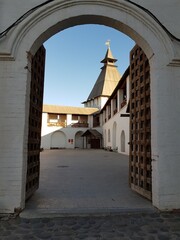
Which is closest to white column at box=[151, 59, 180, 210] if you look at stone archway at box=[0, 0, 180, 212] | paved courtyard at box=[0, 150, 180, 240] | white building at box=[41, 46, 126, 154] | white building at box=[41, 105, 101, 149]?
stone archway at box=[0, 0, 180, 212]

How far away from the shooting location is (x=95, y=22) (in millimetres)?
4332

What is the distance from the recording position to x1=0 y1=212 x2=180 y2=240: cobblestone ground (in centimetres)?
280

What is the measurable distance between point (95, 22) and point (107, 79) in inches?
1636

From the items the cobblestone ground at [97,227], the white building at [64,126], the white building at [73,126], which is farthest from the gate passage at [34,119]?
the white building at [64,126]

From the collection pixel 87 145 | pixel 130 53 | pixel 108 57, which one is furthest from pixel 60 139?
pixel 130 53

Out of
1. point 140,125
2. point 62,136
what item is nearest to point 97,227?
point 140,125

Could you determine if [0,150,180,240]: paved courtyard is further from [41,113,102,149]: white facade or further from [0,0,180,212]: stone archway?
[41,113,102,149]: white facade

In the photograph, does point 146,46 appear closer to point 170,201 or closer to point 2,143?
point 170,201

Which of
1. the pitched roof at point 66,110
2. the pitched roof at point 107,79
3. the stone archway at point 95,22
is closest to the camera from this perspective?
the stone archway at point 95,22

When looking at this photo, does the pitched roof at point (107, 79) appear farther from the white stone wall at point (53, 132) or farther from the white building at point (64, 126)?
the white stone wall at point (53, 132)

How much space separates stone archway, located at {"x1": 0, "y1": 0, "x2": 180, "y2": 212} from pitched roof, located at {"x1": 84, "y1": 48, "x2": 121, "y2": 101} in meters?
37.8

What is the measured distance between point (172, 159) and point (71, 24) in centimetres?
318

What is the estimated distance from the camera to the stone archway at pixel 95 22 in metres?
3.71

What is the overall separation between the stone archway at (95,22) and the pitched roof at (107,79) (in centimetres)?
3779
